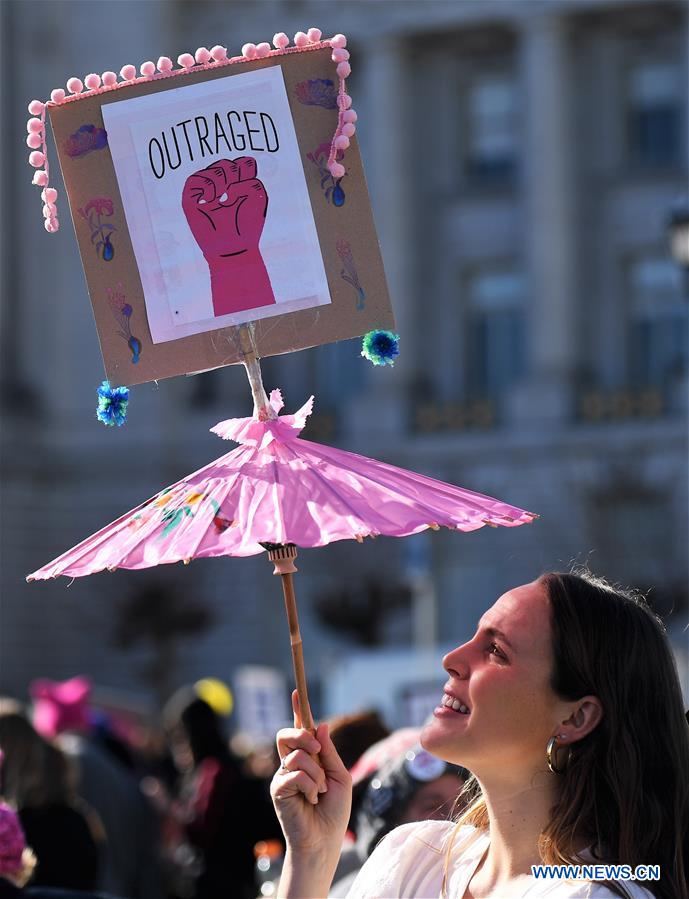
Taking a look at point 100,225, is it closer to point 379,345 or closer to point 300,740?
point 379,345

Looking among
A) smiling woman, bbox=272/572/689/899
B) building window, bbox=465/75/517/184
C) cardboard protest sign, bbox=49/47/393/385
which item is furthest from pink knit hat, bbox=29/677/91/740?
building window, bbox=465/75/517/184

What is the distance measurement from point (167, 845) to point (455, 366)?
92.8 ft

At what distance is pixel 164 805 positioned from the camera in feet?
34.3

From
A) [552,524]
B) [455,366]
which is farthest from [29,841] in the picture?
[455,366]

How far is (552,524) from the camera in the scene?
3344 centimetres

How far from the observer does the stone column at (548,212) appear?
1438 inches

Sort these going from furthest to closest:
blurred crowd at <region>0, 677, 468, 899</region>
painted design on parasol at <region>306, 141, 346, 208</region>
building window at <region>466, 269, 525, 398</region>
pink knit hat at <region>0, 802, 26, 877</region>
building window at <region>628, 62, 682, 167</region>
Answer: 1. building window at <region>466, 269, 525, 398</region>
2. building window at <region>628, 62, 682, 167</region>
3. blurred crowd at <region>0, 677, 468, 899</region>
4. pink knit hat at <region>0, 802, 26, 877</region>
5. painted design on parasol at <region>306, 141, 346, 208</region>

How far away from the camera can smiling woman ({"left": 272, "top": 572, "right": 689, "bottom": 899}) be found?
295 centimetres

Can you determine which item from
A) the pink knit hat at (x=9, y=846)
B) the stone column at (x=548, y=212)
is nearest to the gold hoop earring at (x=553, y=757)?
the pink knit hat at (x=9, y=846)

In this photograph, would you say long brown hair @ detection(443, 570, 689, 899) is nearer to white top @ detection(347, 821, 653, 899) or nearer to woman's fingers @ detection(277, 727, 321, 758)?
white top @ detection(347, 821, 653, 899)

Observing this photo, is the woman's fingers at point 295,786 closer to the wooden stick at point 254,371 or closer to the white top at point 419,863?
the white top at point 419,863

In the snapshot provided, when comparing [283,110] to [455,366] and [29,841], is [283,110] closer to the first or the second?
[29,841]

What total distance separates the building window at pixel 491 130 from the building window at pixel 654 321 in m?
3.58

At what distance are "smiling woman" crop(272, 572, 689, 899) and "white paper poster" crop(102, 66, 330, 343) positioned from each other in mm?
773
